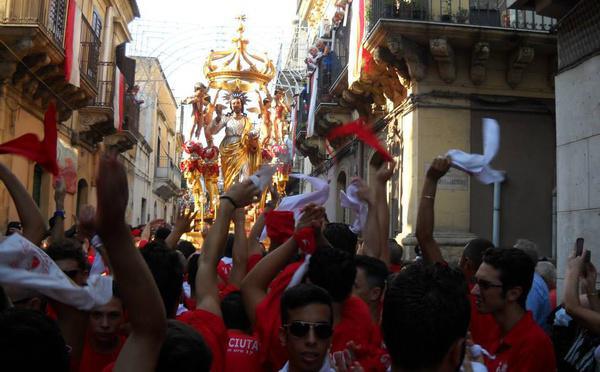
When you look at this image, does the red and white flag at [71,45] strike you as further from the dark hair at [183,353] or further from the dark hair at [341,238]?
the dark hair at [183,353]

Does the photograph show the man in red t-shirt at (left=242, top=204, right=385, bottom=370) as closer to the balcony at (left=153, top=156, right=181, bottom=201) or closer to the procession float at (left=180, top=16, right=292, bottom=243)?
the procession float at (left=180, top=16, right=292, bottom=243)

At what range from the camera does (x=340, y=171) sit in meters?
19.8

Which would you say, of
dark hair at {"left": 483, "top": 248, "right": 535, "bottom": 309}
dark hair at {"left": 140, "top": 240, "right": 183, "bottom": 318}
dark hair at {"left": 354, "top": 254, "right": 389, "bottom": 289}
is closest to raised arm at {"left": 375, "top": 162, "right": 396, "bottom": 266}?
dark hair at {"left": 354, "top": 254, "right": 389, "bottom": 289}

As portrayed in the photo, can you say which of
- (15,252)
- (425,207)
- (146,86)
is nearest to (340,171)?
(425,207)

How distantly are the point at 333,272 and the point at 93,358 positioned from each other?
1084 millimetres

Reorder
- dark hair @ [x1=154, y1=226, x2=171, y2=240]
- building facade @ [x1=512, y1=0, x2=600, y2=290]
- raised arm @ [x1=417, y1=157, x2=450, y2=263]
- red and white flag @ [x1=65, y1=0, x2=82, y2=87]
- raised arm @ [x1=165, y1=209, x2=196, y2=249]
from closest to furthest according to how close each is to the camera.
Answer: raised arm @ [x1=417, y1=157, x2=450, y2=263] < raised arm @ [x1=165, y1=209, x2=196, y2=249] < building facade @ [x1=512, y1=0, x2=600, y2=290] < dark hair @ [x1=154, y1=226, x2=171, y2=240] < red and white flag @ [x1=65, y1=0, x2=82, y2=87]

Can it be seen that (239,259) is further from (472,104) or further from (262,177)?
(472,104)

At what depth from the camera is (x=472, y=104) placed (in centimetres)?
1229

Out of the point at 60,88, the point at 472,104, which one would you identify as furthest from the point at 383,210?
the point at 60,88

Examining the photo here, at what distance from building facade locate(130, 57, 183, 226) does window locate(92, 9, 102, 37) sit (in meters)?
9.40

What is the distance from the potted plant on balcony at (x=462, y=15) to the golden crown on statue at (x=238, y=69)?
6084 millimetres

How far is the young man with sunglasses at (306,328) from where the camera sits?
2.58 meters

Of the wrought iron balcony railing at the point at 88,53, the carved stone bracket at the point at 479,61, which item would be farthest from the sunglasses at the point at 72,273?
the wrought iron balcony railing at the point at 88,53

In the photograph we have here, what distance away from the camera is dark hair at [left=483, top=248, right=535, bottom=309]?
3.19 metres
